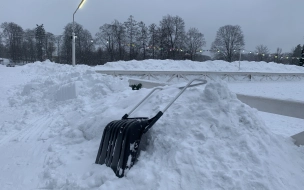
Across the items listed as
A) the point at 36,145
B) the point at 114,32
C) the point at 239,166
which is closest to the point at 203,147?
the point at 239,166

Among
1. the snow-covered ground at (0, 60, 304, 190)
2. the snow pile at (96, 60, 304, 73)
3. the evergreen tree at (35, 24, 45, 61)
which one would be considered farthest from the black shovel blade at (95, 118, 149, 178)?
the evergreen tree at (35, 24, 45, 61)

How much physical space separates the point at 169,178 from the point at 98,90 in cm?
685

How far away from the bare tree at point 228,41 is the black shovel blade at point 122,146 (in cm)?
6735

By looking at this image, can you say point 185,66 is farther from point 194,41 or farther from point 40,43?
point 40,43

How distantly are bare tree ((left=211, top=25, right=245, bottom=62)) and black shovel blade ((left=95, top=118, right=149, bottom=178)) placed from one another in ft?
221

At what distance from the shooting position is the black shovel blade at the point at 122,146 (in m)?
4.02

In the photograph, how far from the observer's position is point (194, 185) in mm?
3377

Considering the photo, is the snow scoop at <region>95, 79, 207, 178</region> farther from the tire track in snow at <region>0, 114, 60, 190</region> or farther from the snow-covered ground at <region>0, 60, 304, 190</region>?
the tire track in snow at <region>0, 114, 60, 190</region>

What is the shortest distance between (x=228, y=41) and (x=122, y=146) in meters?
69.9

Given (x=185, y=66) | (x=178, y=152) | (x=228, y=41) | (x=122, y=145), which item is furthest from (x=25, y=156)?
(x=228, y=41)

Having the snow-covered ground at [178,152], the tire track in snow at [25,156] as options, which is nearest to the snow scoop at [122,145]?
the snow-covered ground at [178,152]

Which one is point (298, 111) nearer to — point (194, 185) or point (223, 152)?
point (223, 152)

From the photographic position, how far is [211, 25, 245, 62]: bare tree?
68875mm

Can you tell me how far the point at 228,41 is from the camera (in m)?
69.8
